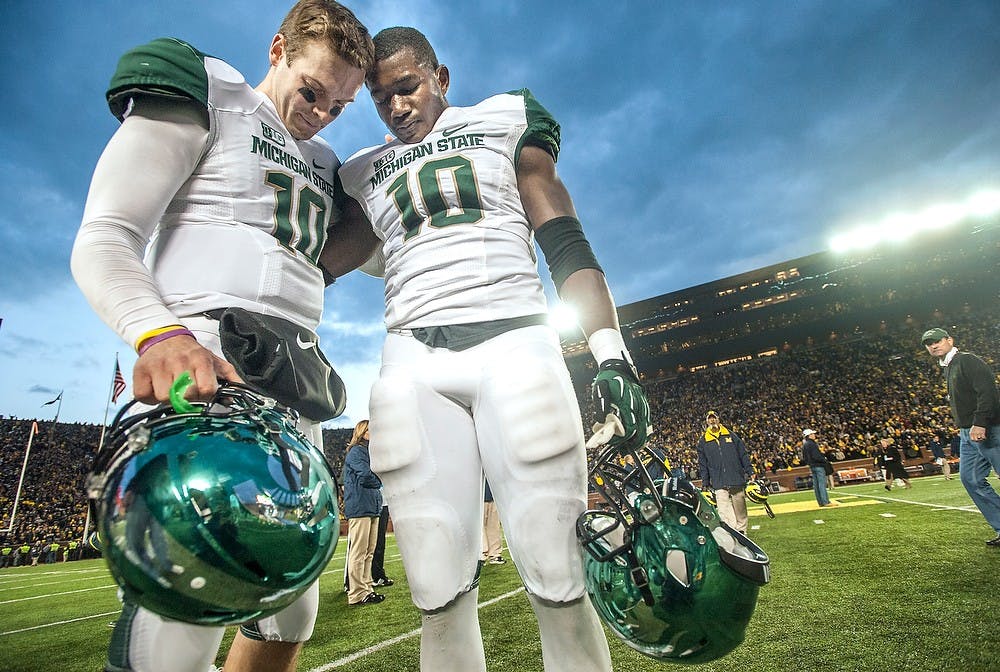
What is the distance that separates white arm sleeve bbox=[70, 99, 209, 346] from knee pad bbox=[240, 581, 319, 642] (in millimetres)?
898

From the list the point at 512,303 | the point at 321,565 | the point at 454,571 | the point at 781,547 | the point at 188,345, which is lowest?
the point at 781,547

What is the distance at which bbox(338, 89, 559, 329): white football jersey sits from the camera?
5.33 ft

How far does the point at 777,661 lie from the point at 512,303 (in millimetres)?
2625

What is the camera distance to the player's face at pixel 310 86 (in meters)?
1.69

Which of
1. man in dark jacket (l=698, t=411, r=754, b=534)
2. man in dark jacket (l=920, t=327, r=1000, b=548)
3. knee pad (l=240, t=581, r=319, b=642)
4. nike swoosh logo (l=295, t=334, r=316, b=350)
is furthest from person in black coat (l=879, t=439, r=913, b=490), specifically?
nike swoosh logo (l=295, t=334, r=316, b=350)

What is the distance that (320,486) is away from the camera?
1.06 meters

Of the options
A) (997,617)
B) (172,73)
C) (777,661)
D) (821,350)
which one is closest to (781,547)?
(997,617)

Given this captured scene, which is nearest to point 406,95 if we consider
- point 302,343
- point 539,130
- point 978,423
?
point 539,130

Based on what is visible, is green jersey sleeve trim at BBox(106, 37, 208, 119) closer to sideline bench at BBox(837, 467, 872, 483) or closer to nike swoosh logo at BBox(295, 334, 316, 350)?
nike swoosh logo at BBox(295, 334, 316, 350)

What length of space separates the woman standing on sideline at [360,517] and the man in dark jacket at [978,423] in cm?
576

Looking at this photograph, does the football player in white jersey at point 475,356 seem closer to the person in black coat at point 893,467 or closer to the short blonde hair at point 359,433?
the short blonde hair at point 359,433

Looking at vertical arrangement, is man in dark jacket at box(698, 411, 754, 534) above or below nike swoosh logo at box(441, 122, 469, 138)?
below

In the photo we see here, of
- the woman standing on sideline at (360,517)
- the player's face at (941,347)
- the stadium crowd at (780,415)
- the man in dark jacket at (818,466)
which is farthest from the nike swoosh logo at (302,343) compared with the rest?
the stadium crowd at (780,415)

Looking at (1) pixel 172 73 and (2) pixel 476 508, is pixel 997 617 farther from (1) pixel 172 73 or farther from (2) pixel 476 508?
(1) pixel 172 73
